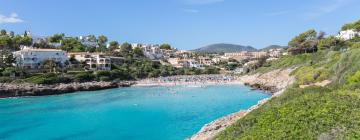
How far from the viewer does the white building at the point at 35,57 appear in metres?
82.3

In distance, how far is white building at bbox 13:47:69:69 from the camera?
8231 centimetres

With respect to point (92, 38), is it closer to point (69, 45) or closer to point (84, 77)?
point (69, 45)

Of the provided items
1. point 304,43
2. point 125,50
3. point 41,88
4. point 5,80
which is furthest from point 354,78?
point 125,50

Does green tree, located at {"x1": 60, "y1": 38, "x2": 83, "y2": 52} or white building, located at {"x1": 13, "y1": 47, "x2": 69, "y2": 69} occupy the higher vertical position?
green tree, located at {"x1": 60, "y1": 38, "x2": 83, "y2": 52}

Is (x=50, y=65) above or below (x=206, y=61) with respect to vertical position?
below

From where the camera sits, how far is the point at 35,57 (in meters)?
84.2

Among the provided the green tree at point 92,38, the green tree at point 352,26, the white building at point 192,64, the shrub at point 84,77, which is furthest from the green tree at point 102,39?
the green tree at point 352,26

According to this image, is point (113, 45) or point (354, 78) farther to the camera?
point (113, 45)

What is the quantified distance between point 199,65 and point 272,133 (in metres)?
114

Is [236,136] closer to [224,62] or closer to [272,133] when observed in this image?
[272,133]

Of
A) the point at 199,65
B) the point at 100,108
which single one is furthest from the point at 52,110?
the point at 199,65

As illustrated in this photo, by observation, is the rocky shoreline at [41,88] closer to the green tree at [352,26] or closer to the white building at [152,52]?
the white building at [152,52]

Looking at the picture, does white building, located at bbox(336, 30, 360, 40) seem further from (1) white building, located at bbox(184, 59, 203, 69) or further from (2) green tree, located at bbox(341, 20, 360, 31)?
(1) white building, located at bbox(184, 59, 203, 69)

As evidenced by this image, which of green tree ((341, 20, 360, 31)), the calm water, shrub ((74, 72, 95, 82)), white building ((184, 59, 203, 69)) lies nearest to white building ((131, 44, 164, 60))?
white building ((184, 59, 203, 69))
